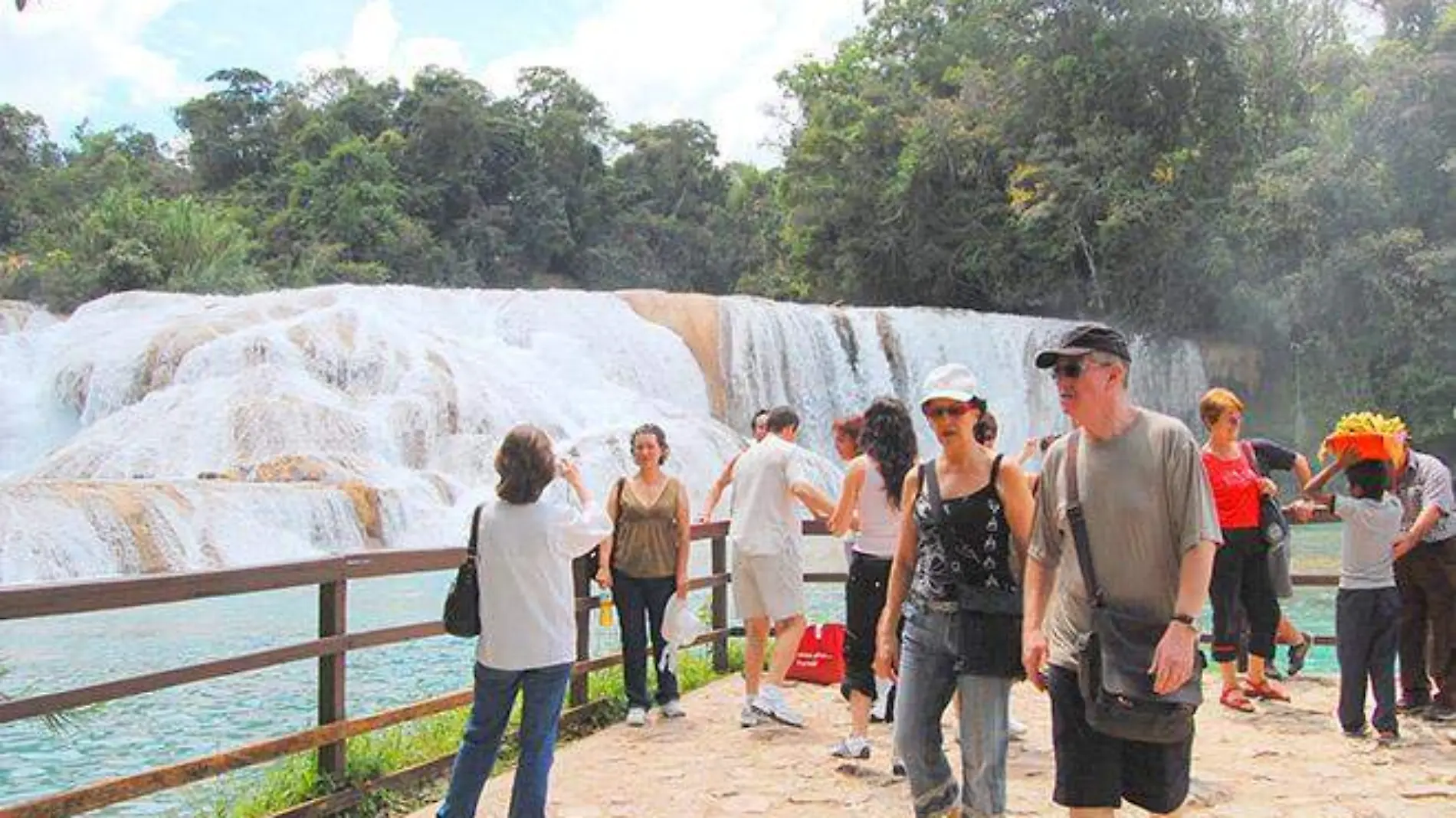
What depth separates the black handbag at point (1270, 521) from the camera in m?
6.26

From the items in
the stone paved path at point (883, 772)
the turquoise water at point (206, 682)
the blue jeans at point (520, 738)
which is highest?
the blue jeans at point (520, 738)

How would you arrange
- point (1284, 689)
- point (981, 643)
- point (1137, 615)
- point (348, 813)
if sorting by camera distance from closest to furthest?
point (1137, 615) → point (981, 643) → point (348, 813) → point (1284, 689)

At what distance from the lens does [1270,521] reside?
20.6ft

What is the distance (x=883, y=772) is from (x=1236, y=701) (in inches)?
88.8

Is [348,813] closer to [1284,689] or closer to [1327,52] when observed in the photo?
[1284,689]

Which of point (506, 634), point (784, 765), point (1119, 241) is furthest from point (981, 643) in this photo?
point (1119, 241)

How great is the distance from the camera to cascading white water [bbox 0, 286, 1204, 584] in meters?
12.8

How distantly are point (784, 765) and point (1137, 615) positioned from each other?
278cm

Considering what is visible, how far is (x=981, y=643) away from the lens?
12.2 feet

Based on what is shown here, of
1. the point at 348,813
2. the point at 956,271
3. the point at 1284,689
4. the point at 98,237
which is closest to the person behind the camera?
the point at 348,813

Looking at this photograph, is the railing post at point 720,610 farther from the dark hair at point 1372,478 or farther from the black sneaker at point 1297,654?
the dark hair at point 1372,478

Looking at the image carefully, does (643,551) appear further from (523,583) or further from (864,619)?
(523,583)

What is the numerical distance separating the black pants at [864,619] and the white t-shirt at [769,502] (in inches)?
26.9

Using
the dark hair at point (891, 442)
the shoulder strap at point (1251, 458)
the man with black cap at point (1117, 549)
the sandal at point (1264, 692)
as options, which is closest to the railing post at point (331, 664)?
the dark hair at point (891, 442)
